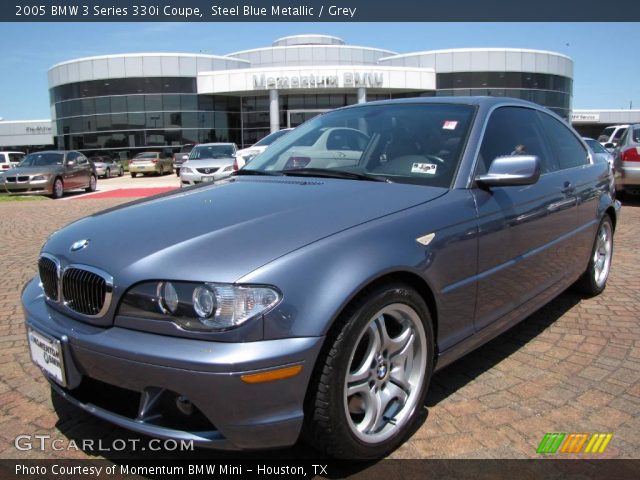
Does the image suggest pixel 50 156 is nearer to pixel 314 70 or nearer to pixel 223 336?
pixel 223 336

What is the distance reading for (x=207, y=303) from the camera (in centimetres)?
198

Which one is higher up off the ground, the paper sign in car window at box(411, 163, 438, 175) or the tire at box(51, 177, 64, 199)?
the paper sign in car window at box(411, 163, 438, 175)

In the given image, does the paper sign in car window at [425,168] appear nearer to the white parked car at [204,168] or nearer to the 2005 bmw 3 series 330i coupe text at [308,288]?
the 2005 bmw 3 series 330i coupe text at [308,288]

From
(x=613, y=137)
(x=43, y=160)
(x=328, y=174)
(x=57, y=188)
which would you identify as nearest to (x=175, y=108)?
(x=43, y=160)

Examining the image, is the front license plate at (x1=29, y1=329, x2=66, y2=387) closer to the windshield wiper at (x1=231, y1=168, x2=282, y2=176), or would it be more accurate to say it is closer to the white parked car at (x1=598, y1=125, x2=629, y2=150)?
the windshield wiper at (x1=231, y1=168, x2=282, y2=176)

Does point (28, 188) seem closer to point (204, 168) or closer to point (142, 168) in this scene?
point (204, 168)

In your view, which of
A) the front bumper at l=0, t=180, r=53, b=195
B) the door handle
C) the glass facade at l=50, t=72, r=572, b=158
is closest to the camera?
the door handle

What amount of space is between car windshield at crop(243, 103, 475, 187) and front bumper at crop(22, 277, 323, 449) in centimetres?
140

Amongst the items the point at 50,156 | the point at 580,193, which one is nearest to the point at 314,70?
the point at 50,156

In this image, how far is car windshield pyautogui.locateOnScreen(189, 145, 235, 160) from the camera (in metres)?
16.8

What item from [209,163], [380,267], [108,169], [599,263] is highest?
[380,267]

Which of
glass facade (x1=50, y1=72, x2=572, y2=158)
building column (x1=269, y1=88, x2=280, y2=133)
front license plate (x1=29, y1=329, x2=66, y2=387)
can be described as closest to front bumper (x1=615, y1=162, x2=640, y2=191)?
front license plate (x1=29, y1=329, x2=66, y2=387)

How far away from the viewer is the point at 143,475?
2.31 m

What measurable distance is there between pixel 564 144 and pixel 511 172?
1.69 metres
